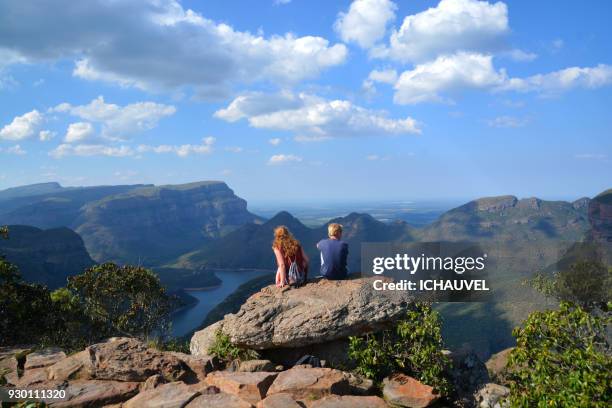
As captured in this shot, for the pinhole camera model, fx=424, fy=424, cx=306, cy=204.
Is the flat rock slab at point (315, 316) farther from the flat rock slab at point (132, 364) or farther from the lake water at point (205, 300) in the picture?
the lake water at point (205, 300)

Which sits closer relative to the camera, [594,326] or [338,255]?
[594,326]

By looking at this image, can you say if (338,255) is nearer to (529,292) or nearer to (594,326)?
(594,326)

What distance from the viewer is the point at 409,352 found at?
879 centimetres

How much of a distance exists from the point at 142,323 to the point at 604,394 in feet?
64.3

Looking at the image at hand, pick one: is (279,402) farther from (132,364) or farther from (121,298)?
(121,298)

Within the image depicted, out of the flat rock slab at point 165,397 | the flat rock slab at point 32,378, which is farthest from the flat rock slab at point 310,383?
the flat rock slab at point 32,378

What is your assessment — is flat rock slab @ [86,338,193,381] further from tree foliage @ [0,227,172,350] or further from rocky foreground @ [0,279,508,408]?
tree foliage @ [0,227,172,350]

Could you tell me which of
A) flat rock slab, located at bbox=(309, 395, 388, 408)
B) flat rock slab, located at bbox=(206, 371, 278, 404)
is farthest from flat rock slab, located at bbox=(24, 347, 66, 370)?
flat rock slab, located at bbox=(309, 395, 388, 408)

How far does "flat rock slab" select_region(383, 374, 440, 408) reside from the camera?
7543 millimetres

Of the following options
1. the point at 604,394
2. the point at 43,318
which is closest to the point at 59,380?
the point at 604,394

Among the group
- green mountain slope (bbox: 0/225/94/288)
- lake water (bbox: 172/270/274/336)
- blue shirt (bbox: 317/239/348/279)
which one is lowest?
lake water (bbox: 172/270/274/336)

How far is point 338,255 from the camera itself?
1022 centimetres

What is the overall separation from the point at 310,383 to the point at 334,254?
343 centimetres

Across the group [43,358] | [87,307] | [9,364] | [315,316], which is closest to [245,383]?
[315,316]
